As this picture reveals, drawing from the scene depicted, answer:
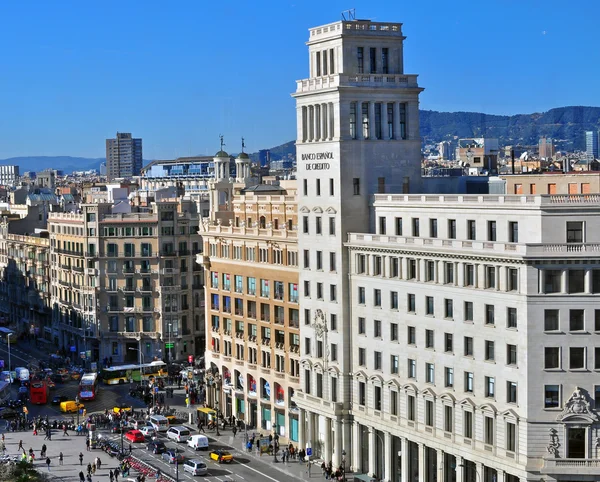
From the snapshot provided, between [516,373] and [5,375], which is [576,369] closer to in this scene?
[516,373]

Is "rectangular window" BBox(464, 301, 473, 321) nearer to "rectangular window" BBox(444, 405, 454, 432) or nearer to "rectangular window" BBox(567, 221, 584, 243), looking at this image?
"rectangular window" BBox(444, 405, 454, 432)

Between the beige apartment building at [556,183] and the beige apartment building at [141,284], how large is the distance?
7477 centimetres

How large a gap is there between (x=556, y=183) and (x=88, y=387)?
224ft

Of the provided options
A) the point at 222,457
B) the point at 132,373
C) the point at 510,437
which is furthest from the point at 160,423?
the point at 510,437

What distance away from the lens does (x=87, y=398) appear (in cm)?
14450

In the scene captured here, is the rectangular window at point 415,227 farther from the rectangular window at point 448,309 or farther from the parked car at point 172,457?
the parked car at point 172,457

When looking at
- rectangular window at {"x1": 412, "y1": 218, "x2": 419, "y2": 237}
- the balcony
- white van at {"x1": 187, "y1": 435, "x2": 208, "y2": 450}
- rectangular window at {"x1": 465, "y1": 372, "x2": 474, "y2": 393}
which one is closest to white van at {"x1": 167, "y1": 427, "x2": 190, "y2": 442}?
white van at {"x1": 187, "y1": 435, "x2": 208, "y2": 450}

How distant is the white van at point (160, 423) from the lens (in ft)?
420

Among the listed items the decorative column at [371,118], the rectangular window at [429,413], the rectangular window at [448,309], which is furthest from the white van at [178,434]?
the rectangular window at [448,309]

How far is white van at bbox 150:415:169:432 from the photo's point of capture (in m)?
128

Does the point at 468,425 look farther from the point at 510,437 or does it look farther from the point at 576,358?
the point at 576,358

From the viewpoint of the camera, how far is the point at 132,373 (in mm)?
156875

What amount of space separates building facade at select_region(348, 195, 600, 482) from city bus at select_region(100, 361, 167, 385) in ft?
180

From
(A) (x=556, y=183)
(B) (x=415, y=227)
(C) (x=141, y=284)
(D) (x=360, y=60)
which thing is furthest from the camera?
(C) (x=141, y=284)
